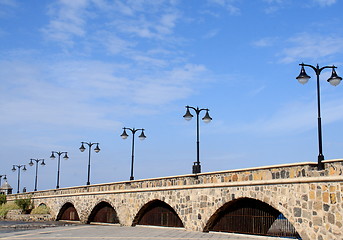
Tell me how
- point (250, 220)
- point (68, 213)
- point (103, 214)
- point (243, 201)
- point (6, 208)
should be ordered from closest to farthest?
1. point (250, 220)
2. point (243, 201)
3. point (103, 214)
4. point (68, 213)
5. point (6, 208)

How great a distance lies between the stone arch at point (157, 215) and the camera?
926 inches

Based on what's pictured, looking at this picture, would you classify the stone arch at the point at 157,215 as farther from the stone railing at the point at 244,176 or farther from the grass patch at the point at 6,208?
the grass patch at the point at 6,208

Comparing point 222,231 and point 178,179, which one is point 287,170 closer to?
point 222,231

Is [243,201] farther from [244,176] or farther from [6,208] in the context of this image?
[6,208]

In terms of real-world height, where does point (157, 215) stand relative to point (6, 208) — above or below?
above

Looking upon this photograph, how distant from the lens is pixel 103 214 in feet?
102

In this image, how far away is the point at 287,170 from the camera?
1656 cm

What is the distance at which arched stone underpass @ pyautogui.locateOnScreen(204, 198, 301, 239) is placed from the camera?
1734 centimetres

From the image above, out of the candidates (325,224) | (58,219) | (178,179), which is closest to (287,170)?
(325,224)

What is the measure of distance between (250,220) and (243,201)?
0.89m

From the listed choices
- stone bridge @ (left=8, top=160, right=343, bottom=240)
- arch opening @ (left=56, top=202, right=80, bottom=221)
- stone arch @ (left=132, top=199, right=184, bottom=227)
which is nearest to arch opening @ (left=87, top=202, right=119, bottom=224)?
stone bridge @ (left=8, top=160, right=343, bottom=240)

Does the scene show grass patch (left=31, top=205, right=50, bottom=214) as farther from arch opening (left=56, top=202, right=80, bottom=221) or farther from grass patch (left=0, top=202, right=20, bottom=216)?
grass patch (left=0, top=202, right=20, bottom=216)

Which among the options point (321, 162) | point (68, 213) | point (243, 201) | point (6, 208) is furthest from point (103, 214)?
point (321, 162)

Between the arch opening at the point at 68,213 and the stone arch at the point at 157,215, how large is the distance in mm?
10225
